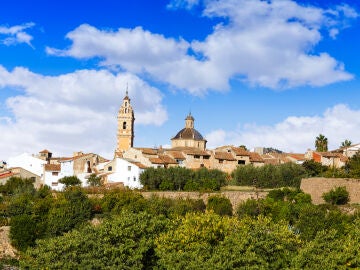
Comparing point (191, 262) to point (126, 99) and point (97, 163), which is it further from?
point (126, 99)

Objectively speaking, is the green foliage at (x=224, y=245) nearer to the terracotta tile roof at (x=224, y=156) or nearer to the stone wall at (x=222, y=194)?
the stone wall at (x=222, y=194)

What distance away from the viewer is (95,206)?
127 ft

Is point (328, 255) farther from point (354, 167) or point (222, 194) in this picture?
point (354, 167)

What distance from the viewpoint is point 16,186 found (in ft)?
153

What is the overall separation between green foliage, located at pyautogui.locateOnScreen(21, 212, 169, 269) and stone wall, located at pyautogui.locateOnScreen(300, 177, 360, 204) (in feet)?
53.8

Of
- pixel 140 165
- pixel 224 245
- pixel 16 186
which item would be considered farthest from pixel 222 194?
pixel 16 186

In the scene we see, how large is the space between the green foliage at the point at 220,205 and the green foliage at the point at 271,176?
9.92 meters

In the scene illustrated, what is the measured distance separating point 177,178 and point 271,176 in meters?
8.38

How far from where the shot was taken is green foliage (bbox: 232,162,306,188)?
48.1m

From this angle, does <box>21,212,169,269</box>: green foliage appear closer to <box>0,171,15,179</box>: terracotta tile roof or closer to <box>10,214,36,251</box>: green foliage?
<box>10,214,36,251</box>: green foliage

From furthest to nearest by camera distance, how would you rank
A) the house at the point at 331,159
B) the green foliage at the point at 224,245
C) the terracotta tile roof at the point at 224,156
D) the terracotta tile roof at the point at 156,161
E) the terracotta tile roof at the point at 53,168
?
the house at the point at 331,159 → the terracotta tile roof at the point at 224,156 → the terracotta tile roof at the point at 53,168 → the terracotta tile roof at the point at 156,161 → the green foliage at the point at 224,245

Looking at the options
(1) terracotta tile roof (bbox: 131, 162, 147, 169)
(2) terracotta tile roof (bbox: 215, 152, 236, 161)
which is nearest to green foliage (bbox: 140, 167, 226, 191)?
(1) terracotta tile roof (bbox: 131, 162, 147, 169)

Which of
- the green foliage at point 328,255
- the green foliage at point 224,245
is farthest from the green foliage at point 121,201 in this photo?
the green foliage at point 328,255

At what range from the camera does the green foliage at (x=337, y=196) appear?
127 ft
